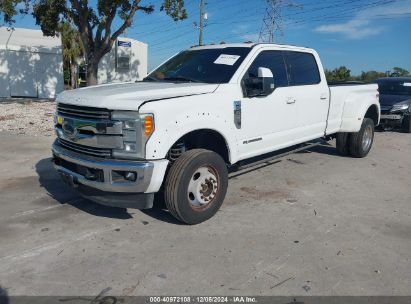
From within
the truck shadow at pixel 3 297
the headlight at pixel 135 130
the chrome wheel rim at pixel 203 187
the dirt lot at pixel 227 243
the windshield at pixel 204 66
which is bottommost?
the truck shadow at pixel 3 297

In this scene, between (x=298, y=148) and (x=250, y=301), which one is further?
(x=298, y=148)

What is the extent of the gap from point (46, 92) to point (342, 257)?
74.2 feet

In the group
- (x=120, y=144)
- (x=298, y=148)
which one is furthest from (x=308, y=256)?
(x=298, y=148)

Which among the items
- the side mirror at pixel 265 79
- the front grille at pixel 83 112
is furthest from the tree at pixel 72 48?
the side mirror at pixel 265 79

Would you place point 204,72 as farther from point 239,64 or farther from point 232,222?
point 232,222

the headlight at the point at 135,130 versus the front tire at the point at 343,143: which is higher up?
the headlight at the point at 135,130

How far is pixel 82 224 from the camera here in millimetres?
4398

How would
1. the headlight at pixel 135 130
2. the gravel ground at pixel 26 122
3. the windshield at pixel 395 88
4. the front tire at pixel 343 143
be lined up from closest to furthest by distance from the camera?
the headlight at pixel 135 130, the front tire at pixel 343 143, the gravel ground at pixel 26 122, the windshield at pixel 395 88

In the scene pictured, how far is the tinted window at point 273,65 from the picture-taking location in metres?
5.12

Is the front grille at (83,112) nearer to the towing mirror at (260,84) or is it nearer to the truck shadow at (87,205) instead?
the truck shadow at (87,205)

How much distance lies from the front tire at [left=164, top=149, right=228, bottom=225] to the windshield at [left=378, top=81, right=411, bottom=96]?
1007 centimetres

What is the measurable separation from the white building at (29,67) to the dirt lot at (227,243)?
18.3 meters

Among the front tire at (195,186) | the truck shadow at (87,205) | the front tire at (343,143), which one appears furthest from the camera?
the front tire at (343,143)

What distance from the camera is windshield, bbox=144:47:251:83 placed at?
16.3 feet
